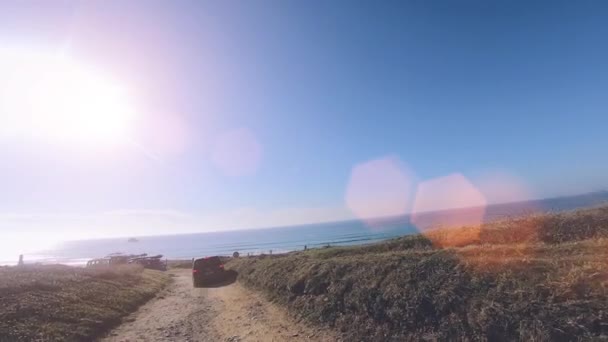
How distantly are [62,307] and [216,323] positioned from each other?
16.3 feet

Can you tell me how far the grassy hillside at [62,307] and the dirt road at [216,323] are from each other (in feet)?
2.05

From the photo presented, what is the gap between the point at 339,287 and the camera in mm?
10578

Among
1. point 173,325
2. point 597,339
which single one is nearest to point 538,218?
point 597,339

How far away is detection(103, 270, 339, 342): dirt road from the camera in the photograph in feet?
31.3

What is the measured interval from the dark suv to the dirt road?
5426 millimetres

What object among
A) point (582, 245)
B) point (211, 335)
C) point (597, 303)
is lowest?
point (211, 335)

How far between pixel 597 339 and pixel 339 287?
6.43 metres

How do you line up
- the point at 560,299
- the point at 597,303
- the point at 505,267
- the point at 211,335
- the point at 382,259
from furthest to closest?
the point at 382,259 → the point at 211,335 → the point at 505,267 → the point at 560,299 → the point at 597,303

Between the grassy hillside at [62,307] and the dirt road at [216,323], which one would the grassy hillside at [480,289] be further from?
the grassy hillside at [62,307]

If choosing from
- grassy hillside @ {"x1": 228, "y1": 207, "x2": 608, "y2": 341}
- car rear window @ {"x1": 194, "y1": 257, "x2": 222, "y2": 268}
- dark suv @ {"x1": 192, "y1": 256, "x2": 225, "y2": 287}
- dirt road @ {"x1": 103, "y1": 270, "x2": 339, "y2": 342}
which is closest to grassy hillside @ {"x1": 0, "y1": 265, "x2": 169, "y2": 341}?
dirt road @ {"x1": 103, "y1": 270, "x2": 339, "y2": 342}

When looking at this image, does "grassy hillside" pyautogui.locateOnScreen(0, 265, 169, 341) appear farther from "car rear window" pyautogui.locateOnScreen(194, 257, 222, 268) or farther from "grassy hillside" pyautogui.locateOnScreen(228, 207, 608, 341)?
"grassy hillside" pyautogui.locateOnScreen(228, 207, 608, 341)

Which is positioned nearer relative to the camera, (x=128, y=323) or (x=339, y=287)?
(x=339, y=287)

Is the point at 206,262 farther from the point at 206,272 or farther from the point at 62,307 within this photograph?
the point at 62,307

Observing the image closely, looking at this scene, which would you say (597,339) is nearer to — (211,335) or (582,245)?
(582,245)
